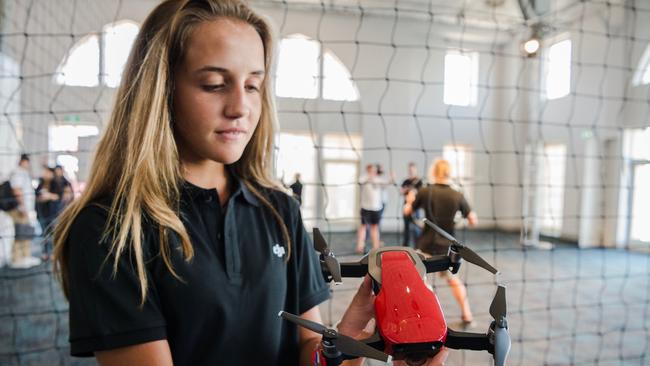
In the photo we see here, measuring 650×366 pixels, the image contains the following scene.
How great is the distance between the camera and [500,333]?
489 mm

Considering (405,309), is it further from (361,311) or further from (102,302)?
(102,302)

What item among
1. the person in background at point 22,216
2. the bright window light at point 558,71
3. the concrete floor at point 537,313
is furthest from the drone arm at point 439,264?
the bright window light at point 558,71

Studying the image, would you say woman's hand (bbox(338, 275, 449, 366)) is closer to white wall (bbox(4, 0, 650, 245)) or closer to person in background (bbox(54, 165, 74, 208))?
person in background (bbox(54, 165, 74, 208))

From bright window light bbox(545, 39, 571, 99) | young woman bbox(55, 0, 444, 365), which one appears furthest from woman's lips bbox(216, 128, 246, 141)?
bright window light bbox(545, 39, 571, 99)

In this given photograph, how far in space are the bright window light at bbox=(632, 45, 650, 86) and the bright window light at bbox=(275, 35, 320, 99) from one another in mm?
3894

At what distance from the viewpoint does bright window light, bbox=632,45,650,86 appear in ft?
16.6

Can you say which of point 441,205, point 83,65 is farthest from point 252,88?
point 83,65

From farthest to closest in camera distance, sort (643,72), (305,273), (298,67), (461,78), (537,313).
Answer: (461,78), (298,67), (643,72), (537,313), (305,273)

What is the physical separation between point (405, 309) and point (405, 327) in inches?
0.9

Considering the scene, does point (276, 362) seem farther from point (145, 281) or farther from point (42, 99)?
point (42, 99)

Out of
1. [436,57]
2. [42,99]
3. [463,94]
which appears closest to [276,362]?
[42,99]

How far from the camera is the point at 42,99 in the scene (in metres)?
5.23

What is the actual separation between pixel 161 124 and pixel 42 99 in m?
5.66

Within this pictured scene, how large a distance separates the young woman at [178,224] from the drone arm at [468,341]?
0.12 m
